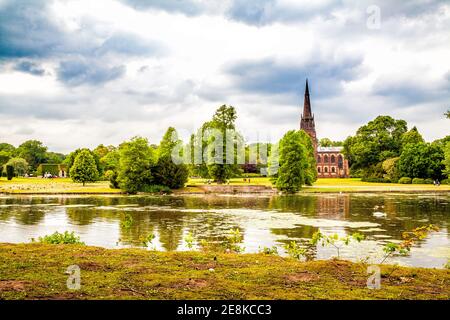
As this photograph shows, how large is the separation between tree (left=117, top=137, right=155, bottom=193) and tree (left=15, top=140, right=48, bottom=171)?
310 ft

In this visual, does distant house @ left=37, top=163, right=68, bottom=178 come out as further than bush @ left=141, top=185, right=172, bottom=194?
Yes

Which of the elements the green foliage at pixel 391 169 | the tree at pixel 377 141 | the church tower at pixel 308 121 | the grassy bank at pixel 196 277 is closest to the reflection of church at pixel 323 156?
the church tower at pixel 308 121

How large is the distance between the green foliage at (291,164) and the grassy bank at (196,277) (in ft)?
175

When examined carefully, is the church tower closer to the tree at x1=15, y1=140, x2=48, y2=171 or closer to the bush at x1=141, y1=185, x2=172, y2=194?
the bush at x1=141, y1=185, x2=172, y2=194

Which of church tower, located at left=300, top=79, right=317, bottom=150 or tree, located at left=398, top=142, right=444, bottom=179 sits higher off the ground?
church tower, located at left=300, top=79, right=317, bottom=150

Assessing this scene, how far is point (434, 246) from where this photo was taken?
1941 cm

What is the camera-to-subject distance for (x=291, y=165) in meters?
65.9

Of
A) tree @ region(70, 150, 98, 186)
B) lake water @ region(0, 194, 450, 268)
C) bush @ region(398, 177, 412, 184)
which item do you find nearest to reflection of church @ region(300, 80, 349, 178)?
bush @ region(398, 177, 412, 184)

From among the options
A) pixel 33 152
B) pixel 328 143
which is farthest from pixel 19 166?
pixel 328 143

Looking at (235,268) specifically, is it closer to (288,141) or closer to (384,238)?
(384,238)

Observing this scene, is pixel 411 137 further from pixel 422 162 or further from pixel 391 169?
pixel 422 162

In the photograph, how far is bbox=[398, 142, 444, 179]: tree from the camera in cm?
8519
